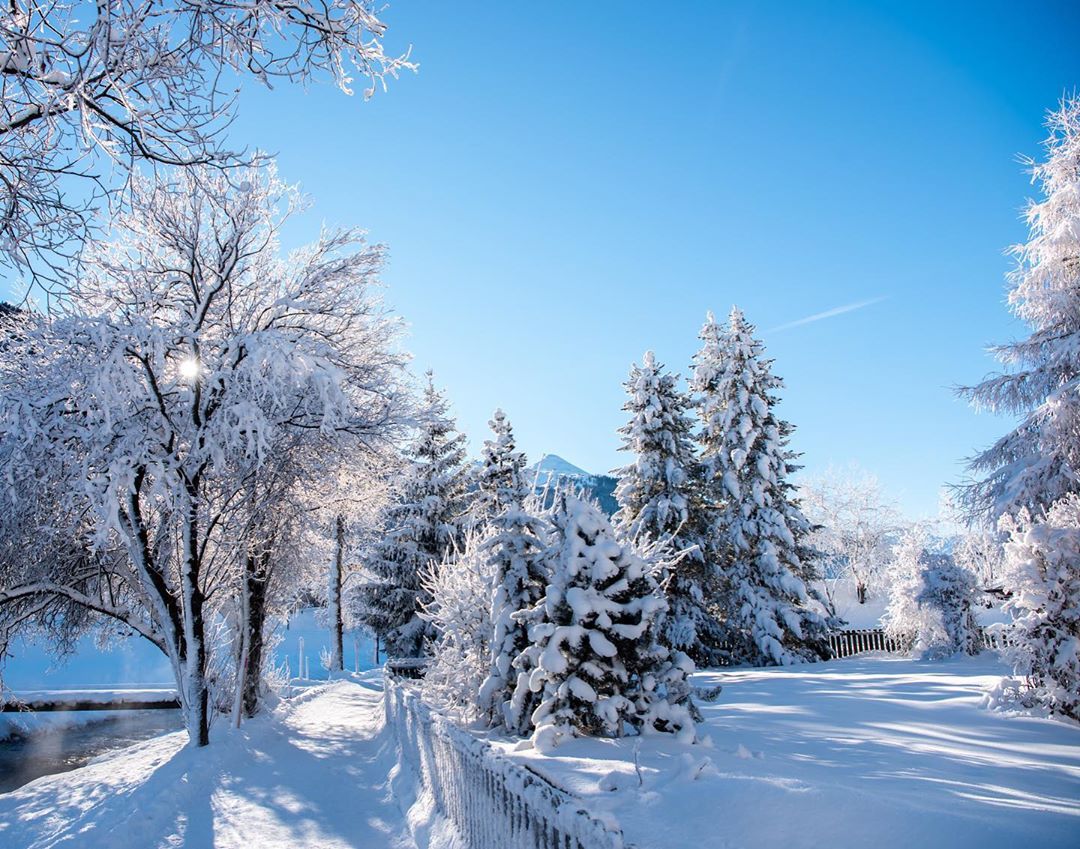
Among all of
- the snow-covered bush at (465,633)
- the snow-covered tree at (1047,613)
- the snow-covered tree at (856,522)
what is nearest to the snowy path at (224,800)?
the snow-covered bush at (465,633)

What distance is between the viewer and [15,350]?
10.6 metres

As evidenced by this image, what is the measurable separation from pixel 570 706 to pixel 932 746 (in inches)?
126

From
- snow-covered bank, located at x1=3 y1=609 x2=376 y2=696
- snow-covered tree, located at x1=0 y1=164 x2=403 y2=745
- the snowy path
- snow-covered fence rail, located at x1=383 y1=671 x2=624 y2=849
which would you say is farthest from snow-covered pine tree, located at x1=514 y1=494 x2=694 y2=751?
snow-covered bank, located at x1=3 y1=609 x2=376 y2=696

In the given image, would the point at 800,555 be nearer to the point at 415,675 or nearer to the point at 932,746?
the point at 415,675

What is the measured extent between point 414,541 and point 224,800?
15.9 m

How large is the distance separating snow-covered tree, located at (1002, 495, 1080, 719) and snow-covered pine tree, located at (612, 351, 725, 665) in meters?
12.3

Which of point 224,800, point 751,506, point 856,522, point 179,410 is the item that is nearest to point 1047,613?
point 224,800

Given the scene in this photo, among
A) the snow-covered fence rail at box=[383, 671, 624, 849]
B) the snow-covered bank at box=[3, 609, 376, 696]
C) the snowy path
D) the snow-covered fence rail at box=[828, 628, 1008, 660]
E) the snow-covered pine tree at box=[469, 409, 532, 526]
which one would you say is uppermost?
the snow-covered pine tree at box=[469, 409, 532, 526]

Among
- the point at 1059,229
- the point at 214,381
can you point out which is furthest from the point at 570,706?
the point at 1059,229

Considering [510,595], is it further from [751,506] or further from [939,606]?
[751,506]

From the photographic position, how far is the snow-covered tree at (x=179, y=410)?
32.9 feet

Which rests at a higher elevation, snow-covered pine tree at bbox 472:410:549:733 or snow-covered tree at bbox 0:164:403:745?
snow-covered tree at bbox 0:164:403:745

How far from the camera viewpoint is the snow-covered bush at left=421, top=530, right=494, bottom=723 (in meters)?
8.74

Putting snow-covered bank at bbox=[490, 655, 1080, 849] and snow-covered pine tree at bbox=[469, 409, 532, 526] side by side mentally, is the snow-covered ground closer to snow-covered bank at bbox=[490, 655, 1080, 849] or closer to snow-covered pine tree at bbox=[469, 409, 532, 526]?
snow-covered bank at bbox=[490, 655, 1080, 849]
